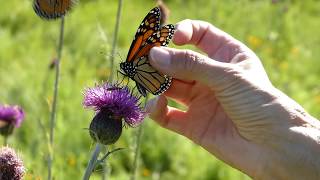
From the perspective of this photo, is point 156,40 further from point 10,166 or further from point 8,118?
point 8,118

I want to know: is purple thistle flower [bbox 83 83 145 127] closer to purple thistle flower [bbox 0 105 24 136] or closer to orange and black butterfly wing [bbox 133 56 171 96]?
orange and black butterfly wing [bbox 133 56 171 96]

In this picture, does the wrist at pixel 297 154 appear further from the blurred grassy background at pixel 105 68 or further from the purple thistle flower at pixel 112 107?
the blurred grassy background at pixel 105 68

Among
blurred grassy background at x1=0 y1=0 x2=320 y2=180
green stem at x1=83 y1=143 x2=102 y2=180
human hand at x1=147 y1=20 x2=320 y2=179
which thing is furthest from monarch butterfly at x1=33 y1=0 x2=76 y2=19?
green stem at x1=83 y1=143 x2=102 y2=180

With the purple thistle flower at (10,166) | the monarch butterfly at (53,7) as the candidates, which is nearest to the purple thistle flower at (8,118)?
the monarch butterfly at (53,7)

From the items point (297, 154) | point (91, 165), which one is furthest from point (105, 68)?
point (91, 165)

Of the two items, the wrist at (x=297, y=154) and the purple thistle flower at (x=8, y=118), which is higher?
the wrist at (x=297, y=154)

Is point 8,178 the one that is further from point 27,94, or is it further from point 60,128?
point 27,94
